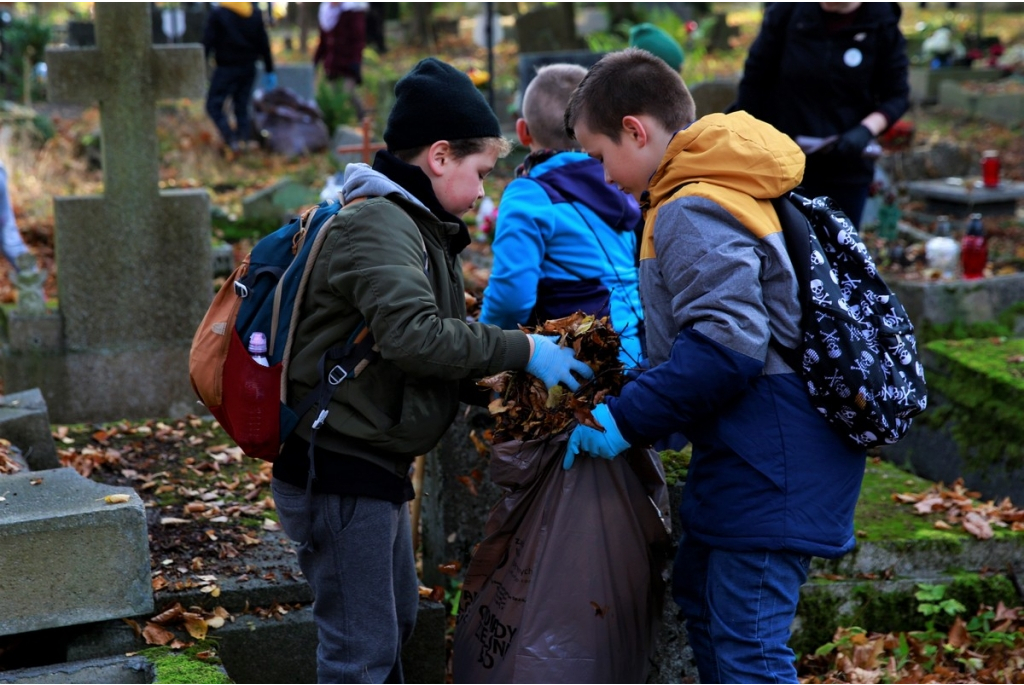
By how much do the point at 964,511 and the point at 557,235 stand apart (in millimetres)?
1821

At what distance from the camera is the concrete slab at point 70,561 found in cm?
275

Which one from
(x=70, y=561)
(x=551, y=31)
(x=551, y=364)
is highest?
(x=551, y=31)

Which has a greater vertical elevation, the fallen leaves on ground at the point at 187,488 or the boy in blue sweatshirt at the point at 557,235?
the boy in blue sweatshirt at the point at 557,235

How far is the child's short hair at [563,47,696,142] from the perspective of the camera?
254 cm

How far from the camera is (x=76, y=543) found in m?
2.81

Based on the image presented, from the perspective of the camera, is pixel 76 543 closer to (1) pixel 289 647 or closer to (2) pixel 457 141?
(1) pixel 289 647

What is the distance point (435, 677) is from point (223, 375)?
1.48 m

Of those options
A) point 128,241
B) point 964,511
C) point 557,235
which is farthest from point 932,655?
point 128,241

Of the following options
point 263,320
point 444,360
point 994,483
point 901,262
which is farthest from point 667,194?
point 901,262

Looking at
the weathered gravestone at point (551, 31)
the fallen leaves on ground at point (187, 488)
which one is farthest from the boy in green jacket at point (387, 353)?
the weathered gravestone at point (551, 31)

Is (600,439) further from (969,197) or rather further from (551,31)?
(551,31)

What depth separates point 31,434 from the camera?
398cm

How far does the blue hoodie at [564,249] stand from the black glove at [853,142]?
1.69m

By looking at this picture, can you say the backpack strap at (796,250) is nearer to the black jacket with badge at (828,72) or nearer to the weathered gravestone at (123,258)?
the black jacket with badge at (828,72)
